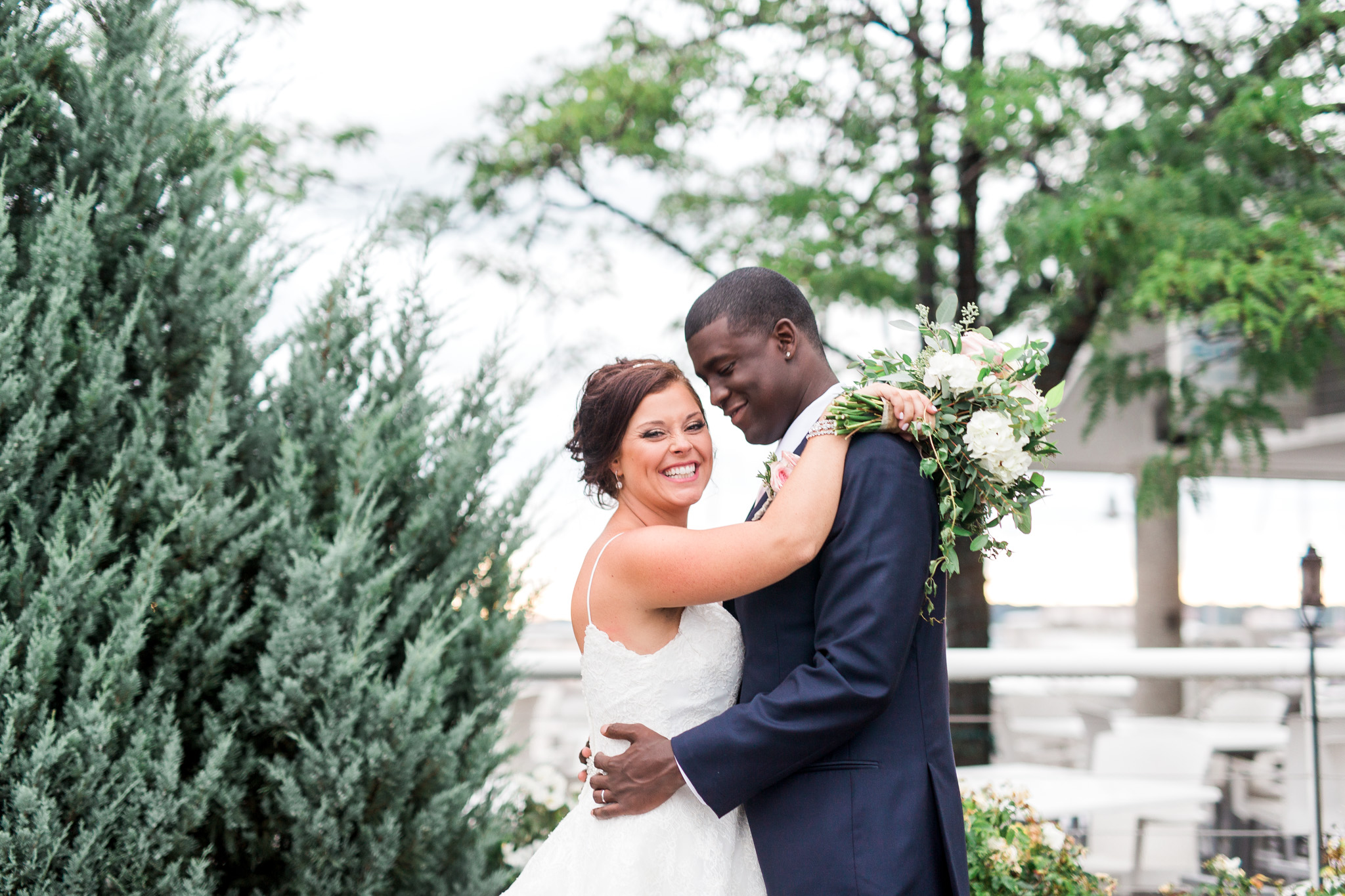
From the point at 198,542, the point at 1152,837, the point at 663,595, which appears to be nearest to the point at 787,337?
the point at 663,595

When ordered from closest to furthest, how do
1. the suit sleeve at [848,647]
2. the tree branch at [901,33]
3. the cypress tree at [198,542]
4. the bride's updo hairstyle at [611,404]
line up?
the suit sleeve at [848,647]
the bride's updo hairstyle at [611,404]
the cypress tree at [198,542]
the tree branch at [901,33]

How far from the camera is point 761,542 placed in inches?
78.5

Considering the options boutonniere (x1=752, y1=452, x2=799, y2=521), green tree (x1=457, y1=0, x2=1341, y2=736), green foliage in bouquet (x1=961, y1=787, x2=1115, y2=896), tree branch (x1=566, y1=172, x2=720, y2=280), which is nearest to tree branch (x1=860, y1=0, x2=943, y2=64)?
green tree (x1=457, y1=0, x2=1341, y2=736)

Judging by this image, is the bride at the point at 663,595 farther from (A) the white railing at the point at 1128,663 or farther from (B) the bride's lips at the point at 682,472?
(A) the white railing at the point at 1128,663

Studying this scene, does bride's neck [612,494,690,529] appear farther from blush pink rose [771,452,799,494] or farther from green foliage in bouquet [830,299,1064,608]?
green foliage in bouquet [830,299,1064,608]

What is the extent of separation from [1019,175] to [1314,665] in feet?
13.8

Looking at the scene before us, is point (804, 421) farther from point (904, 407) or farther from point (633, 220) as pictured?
point (633, 220)

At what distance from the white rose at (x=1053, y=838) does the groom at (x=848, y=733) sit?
1625mm

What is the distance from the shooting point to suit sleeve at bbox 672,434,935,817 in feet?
6.30

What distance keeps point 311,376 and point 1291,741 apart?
6.00 meters

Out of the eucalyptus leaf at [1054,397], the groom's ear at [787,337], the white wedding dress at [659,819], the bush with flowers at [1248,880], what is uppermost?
the groom's ear at [787,337]

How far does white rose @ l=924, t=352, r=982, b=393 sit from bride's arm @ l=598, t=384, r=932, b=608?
0.06 m

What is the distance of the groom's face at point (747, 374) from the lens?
2.28 meters

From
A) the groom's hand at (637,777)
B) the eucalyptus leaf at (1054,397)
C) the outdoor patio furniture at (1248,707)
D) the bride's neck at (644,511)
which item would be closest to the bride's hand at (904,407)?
the eucalyptus leaf at (1054,397)
